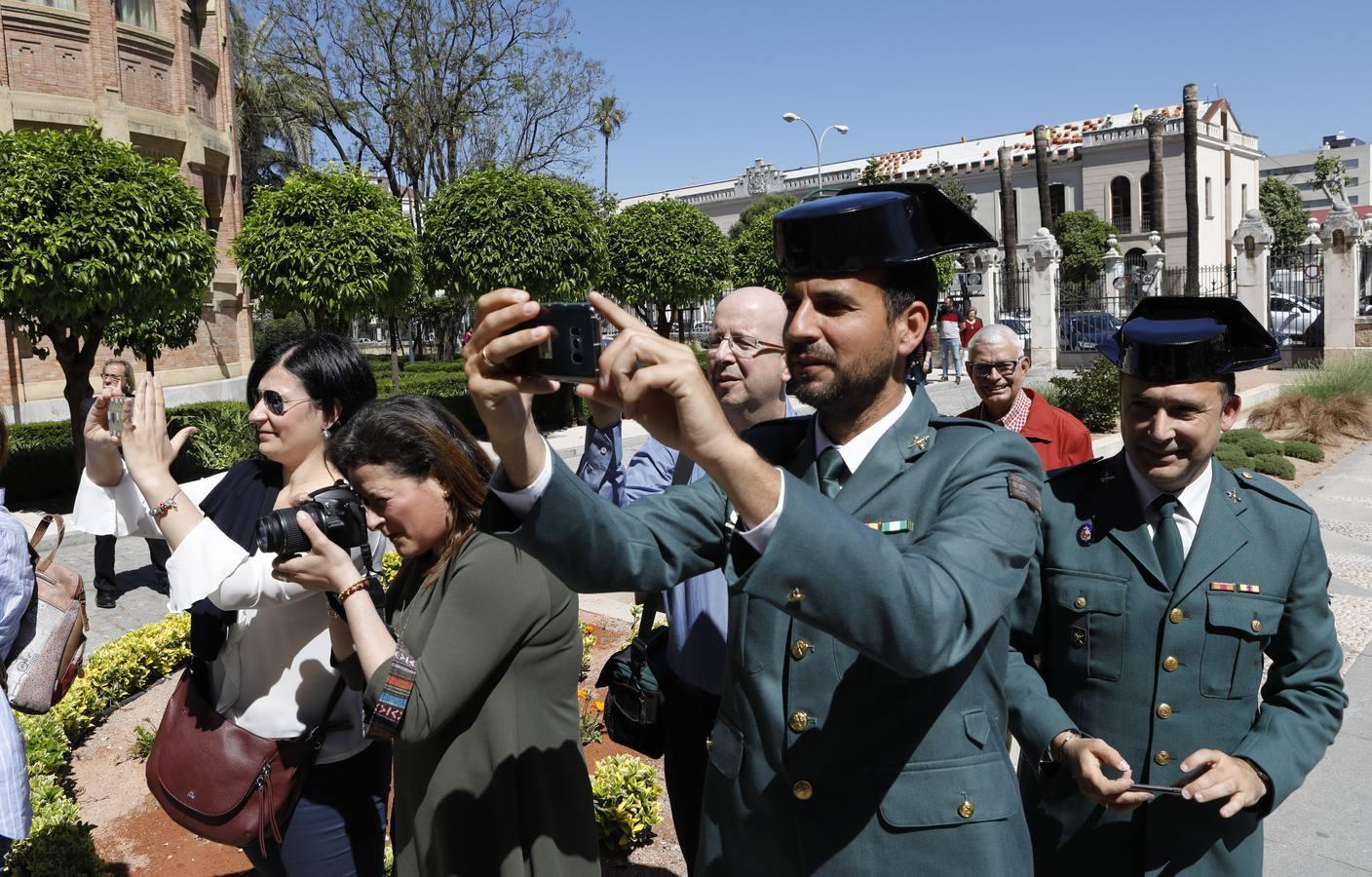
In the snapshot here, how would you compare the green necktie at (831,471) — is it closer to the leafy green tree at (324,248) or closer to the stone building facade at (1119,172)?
the leafy green tree at (324,248)

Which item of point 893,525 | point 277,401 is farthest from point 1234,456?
point 893,525

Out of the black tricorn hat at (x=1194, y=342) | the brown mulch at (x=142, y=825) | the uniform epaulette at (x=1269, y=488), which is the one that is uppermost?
the black tricorn hat at (x=1194, y=342)

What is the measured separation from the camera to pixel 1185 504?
225cm

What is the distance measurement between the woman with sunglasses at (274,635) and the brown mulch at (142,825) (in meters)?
1.53

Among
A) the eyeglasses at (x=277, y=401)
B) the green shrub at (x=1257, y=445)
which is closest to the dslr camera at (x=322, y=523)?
the eyeglasses at (x=277, y=401)

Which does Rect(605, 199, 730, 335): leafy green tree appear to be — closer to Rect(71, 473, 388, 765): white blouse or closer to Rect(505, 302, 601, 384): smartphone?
Rect(71, 473, 388, 765): white blouse

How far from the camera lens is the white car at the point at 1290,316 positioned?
2467 centimetres

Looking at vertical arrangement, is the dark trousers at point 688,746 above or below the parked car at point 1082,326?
below

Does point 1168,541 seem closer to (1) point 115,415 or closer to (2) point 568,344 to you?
(2) point 568,344

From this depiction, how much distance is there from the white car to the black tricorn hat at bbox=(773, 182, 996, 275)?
26.5 meters

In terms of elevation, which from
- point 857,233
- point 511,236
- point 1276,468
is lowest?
point 1276,468

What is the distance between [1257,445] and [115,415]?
12.4 meters

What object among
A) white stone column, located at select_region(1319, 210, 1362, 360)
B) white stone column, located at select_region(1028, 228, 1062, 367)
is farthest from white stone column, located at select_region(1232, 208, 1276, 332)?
white stone column, located at select_region(1028, 228, 1062, 367)

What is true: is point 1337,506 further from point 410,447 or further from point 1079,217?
point 1079,217
